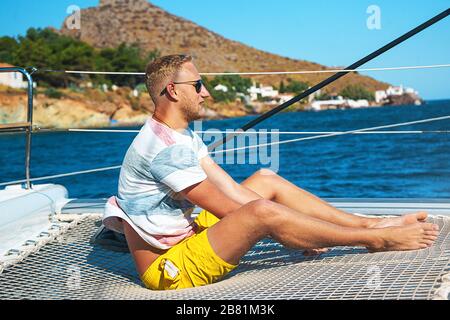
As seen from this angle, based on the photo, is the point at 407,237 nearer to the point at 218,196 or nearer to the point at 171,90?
the point at 218,196

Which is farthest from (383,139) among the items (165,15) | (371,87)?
(165,15)

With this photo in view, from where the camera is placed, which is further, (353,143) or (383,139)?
(383,139)

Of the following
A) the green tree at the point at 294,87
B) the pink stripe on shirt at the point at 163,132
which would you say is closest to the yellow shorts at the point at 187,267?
the pink stripe on shirt at the point at 163,132

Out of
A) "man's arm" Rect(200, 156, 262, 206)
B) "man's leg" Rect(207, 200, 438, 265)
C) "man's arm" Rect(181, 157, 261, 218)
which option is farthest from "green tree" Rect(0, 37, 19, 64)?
"man's leg" Rect(207, 200, 438, 265)

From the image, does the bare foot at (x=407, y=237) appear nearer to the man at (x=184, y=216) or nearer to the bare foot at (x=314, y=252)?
the man at (x=184, y=216)

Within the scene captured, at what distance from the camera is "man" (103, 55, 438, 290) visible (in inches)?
86.8

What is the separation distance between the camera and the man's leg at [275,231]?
2.18 meters

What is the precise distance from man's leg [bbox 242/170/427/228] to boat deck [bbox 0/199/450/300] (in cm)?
12

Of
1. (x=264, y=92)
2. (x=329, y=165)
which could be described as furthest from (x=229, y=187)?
(x=329, y=165)

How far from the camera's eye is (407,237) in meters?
2.39
